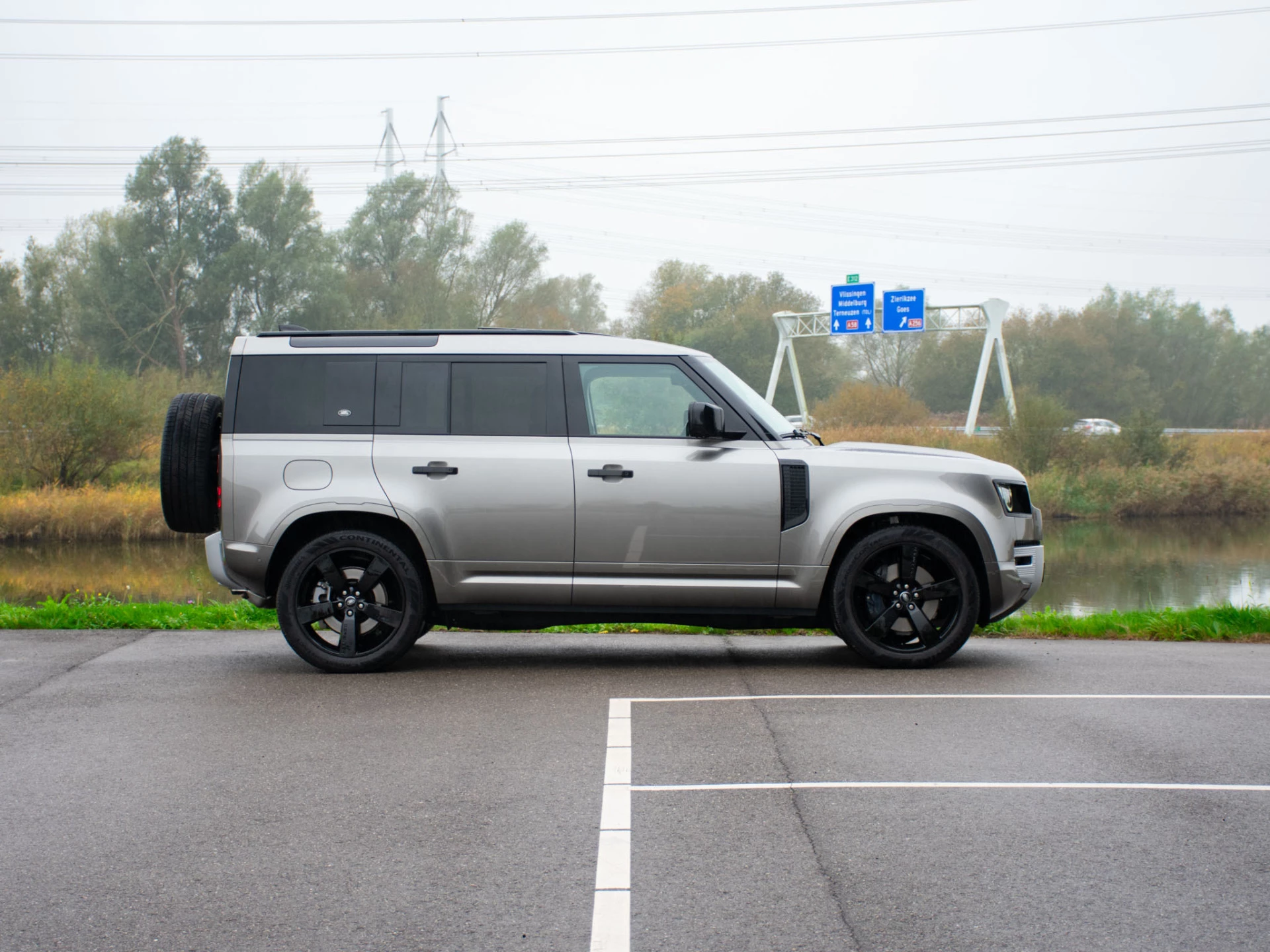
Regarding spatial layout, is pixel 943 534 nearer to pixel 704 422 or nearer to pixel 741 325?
pixel 704 422

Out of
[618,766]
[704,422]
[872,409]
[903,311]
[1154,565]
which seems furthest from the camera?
[872,409]

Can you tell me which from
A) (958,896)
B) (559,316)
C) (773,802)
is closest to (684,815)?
(773,802)

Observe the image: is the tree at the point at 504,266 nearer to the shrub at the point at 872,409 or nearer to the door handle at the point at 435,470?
the shrub at the point at 872,409

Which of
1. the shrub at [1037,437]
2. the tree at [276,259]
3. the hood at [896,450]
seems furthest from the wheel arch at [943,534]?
the tree at [276,259]

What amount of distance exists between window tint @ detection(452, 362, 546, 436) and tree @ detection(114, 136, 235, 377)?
59526mm

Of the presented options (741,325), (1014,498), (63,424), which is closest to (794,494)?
(1014,498)

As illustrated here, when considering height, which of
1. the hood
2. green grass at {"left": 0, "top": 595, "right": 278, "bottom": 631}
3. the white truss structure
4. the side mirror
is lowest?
green grass at {"left": 0, "top": 595, "right": 278, "bottom": 631}

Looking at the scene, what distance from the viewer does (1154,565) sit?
85.6 ft

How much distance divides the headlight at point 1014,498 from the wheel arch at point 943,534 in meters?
0.26

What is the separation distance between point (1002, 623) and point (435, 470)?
5239mm

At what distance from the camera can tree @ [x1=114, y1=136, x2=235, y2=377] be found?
209 ft

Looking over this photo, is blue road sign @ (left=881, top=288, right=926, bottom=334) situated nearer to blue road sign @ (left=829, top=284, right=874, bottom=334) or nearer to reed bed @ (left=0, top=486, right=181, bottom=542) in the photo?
blue road sign @ (left=829, top=284, right=874, bottom=334)

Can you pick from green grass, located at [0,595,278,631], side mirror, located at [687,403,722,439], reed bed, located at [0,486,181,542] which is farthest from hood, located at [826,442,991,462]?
reed bed, located at [0,486,181,542]

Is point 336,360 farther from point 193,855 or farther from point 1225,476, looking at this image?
point 1225,476
